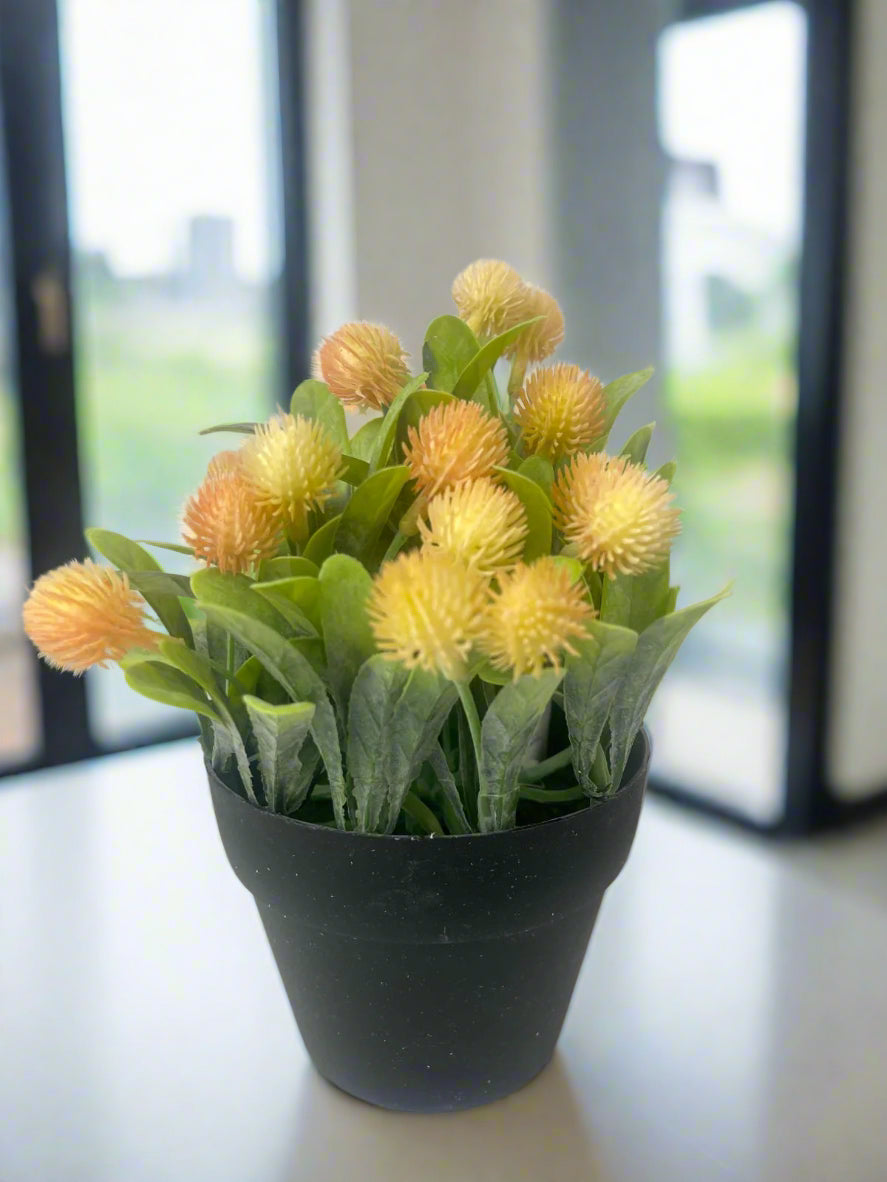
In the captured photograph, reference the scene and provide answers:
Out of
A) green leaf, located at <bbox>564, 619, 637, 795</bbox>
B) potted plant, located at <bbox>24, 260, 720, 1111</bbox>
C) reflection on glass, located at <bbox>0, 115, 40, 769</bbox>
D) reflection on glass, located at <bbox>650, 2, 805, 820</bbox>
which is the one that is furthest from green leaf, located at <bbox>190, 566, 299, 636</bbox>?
reflection on glass, located at <bbox>0, 115, 40, 769</bbox>

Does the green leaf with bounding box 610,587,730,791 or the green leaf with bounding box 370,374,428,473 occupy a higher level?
the green leaf with bounding box 370,374,428,473

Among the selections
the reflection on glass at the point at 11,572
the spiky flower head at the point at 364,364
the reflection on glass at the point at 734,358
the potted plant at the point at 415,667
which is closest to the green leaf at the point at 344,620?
the potted plant at the point at 415,667

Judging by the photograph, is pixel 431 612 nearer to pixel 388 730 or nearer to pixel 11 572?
pixel 388 730

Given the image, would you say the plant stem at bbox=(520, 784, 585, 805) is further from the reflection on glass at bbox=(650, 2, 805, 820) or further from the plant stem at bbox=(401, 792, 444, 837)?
the reflection on glass at bbox=(650, 2, 805, 820)

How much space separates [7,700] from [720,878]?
5.74ft

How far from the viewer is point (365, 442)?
45cm

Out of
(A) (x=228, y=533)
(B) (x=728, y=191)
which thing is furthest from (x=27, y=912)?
(B) (x=728, y=191)

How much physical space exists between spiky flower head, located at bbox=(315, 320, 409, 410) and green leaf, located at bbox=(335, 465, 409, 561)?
6cm

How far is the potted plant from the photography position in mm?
358

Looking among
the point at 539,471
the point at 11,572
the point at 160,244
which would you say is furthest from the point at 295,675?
the point at 160,244

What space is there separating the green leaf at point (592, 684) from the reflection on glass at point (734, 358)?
137 cm

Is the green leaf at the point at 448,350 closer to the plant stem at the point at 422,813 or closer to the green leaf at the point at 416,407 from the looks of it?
the green leaf at the point at 416,407

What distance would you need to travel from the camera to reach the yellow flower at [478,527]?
34cm

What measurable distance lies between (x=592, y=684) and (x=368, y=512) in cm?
11
